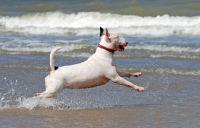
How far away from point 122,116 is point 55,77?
975 mm

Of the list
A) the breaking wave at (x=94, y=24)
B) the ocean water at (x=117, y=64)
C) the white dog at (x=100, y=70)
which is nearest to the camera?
the ocean water at (x=117, y=64)

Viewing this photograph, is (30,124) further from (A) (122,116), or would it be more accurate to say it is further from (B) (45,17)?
(B) (45,17)

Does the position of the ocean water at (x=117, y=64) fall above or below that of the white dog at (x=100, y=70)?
below

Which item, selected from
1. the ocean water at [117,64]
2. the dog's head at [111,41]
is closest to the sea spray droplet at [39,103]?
the ocean water at [117,64]

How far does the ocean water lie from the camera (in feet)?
20.4

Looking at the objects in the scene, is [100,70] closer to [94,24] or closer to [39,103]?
[39,103]

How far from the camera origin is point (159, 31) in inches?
652

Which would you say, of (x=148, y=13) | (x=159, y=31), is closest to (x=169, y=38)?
(x=159, y=31)

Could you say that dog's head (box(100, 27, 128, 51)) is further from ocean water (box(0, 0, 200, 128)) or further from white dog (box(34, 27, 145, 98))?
ocean water (box(0, 0, 200, 128))

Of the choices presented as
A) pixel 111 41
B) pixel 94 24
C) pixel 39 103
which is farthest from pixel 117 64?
pixel 94 24

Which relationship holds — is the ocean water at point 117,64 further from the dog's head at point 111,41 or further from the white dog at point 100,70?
the dog's head at point 111,41

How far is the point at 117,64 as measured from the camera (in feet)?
33.5

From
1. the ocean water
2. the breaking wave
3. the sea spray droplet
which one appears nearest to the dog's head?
the ocean water

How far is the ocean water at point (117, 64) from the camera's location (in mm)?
6219
